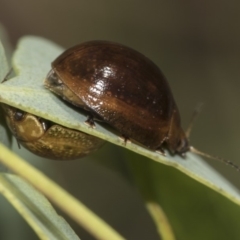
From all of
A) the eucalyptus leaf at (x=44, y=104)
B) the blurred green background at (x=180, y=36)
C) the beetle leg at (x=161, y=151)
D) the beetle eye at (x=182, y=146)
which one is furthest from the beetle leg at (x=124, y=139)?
the blurred green background at (x=180, y=36)

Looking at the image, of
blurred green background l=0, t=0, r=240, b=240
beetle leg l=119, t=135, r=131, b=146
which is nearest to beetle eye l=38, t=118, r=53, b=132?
beetle leg l=119, t=135, r=131, b=146

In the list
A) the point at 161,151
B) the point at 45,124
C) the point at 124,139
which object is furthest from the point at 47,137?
the point at 161,151

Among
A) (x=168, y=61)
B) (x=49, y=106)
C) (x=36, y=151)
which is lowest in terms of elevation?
(x=168, y=61)

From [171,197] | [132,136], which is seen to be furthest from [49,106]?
[171,197]

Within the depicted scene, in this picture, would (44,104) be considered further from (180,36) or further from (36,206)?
(180,36)

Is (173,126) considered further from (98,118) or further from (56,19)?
(56,19)

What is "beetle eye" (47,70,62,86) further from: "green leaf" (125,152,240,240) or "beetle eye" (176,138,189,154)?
"beetle eye" (176,138,189,154)
